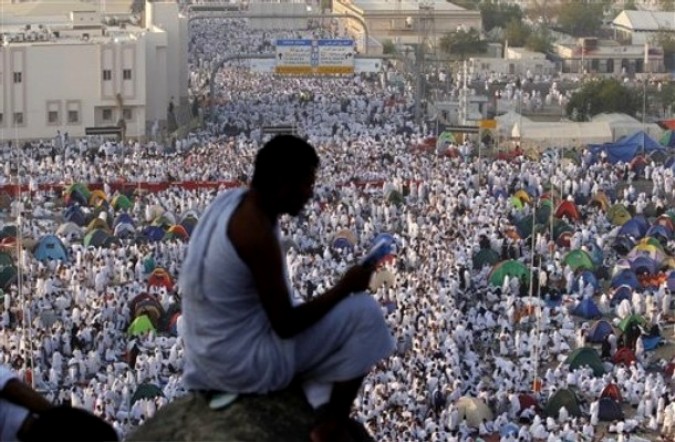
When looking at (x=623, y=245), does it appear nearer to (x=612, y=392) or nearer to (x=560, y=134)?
(x=612, y=392)

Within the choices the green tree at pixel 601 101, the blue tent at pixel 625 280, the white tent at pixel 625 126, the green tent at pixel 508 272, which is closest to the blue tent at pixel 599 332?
the green tent at pixel 508 272

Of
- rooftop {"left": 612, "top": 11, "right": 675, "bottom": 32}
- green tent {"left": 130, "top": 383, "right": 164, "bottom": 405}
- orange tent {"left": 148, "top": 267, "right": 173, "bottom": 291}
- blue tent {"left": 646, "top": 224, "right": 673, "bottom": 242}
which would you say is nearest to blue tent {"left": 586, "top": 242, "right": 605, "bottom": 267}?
blue tent {"left": 646, "top": 224, "right": 673, "bottom": 242}

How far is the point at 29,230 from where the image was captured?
26.5 meters

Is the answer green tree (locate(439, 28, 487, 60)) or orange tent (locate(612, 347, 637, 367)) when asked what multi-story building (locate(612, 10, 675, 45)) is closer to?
green tree (locate(439, 28, 487, 60))

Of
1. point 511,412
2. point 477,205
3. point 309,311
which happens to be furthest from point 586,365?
point 309,311

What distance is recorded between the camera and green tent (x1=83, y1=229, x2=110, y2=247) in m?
25.4

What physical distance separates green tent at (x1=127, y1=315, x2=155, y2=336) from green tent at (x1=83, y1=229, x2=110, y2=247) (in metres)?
5.75

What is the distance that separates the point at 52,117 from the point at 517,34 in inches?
960

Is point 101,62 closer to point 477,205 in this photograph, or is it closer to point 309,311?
point 477,205

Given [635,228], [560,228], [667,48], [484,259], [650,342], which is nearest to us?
[650,342]

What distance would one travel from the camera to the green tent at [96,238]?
25375mm

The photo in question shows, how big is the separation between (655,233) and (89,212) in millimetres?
8558

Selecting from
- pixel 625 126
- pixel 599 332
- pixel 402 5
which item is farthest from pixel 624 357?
pixel 402 5

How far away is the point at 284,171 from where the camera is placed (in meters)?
4.71
